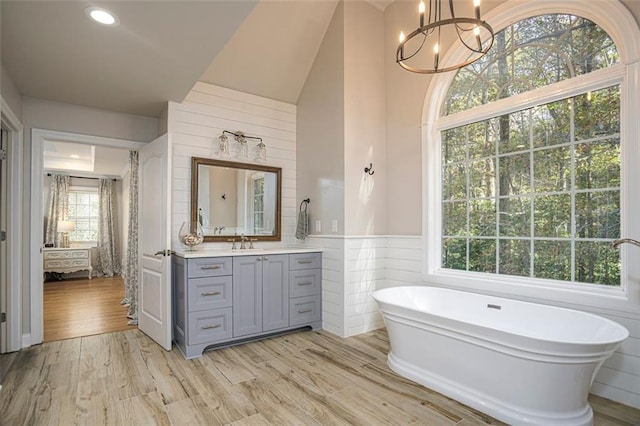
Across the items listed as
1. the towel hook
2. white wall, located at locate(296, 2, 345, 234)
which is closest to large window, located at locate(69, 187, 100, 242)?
white wall, located at locate(296, 2, 345, 234)

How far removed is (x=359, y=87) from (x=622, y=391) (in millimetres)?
3330

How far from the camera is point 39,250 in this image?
3342 millimetres

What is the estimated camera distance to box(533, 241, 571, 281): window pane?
260 cm

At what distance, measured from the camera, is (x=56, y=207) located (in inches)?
289

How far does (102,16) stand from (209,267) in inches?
79.5

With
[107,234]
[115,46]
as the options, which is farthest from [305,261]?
[107,234]

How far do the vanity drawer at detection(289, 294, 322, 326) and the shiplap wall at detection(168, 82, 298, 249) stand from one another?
2.72 ft

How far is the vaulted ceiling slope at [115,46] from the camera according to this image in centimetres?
206

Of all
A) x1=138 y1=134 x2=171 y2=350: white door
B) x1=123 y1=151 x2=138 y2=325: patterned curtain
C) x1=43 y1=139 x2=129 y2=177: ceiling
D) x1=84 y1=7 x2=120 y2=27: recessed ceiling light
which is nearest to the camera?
x1=84 y1=7 x2=120 y2=27: recessed ceiling light

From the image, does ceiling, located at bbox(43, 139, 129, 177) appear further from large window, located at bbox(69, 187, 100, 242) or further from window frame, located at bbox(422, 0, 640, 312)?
window frame, located at bbox(422, 0, 640, 312)

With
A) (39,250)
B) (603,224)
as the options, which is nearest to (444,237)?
(603,224)

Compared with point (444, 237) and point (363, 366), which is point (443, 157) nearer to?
point (444, 237)

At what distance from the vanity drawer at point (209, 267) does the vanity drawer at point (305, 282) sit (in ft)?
2.35

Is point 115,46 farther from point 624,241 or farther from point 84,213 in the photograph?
point 84,213
